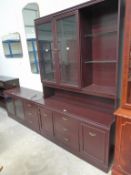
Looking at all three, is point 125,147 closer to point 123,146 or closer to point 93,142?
point 123,146

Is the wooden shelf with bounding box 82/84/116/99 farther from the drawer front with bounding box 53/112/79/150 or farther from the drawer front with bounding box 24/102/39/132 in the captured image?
the drawer front with bounding box 24/102/39/132

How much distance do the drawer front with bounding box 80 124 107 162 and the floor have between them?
21cm

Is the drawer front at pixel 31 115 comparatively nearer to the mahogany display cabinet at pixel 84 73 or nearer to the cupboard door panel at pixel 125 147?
the mahogany display cabinet at pixel 84 73

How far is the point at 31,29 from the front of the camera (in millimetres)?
2848

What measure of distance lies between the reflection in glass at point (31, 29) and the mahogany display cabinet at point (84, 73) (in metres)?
0.62

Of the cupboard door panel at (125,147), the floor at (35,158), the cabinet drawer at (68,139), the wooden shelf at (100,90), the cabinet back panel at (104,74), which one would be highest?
the cabinet back panel at (104,74)

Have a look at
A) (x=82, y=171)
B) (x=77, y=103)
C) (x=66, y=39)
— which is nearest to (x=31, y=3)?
(x=66, y=39)

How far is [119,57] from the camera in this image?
4.99 ft

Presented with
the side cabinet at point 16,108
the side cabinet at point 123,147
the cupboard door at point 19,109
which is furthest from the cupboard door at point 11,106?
the side cabinet at point 123,147

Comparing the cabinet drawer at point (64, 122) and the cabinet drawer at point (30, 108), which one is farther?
the cabinet drawer at point (30, 108)

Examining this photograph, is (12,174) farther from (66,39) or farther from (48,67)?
(66,39)

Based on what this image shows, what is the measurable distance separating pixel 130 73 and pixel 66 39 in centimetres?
106

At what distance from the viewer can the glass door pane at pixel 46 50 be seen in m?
2.17

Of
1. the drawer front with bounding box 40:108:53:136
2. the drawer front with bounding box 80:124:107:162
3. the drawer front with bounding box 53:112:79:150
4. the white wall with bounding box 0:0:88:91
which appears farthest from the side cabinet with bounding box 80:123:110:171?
the white wall with bounding box 0:0:88:91
